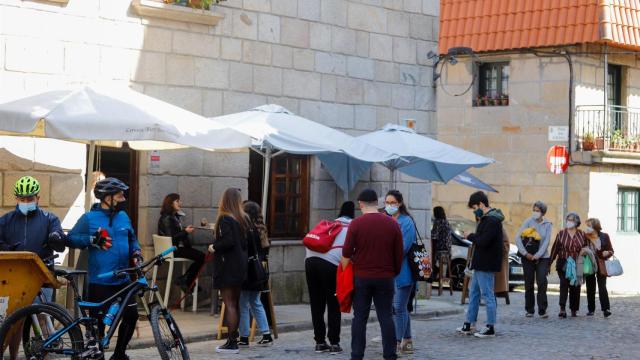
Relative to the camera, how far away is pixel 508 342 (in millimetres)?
13109

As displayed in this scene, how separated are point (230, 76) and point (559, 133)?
12.3 m

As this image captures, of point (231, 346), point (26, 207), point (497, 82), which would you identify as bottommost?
point (231, 346)

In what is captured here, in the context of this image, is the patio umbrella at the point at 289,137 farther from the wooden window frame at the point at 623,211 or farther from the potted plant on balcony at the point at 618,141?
the wooden window frame at the point at 623,211

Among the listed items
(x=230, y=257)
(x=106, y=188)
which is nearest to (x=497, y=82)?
(x=230, y=257)

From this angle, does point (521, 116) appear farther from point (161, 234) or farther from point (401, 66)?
point (161, 234)

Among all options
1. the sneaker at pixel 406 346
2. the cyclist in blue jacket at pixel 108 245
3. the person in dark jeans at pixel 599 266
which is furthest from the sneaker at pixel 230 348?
the person in dark jeans at pixel 599 266

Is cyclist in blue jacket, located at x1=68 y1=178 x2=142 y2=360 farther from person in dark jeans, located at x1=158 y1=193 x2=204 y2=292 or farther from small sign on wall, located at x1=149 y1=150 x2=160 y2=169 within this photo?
small sign on wall, located at x1=149 y1=150 x2=160 y2=169

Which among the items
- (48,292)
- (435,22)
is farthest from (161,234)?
(435,22)

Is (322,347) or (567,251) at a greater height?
(567,251)

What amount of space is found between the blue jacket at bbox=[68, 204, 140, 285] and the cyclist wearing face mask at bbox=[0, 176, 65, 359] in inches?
8.8

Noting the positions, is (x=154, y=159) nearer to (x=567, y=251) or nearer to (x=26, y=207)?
(x=26, y=207)

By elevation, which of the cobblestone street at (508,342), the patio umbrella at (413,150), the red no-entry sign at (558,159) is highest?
the red no-entry sign at (558,159)

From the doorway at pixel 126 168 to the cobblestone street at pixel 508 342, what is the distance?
277cm

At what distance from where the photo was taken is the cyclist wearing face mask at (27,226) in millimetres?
9281
